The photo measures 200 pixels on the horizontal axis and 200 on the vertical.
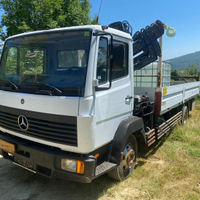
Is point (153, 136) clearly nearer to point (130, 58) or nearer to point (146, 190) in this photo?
point (146, 190)

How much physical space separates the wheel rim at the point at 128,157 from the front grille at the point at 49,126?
1142mm

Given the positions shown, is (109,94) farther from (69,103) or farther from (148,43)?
(148,43)

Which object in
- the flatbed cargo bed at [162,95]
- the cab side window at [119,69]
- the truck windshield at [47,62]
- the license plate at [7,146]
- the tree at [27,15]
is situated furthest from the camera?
the tree at [27,15]

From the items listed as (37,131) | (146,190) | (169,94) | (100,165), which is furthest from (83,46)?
(169,94)

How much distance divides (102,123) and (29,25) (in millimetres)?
6751

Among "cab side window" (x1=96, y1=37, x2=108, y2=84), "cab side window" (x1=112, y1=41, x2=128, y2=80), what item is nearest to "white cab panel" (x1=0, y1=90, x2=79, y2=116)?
"cab side window" (x1=96, y1=37, x2=108, y2=84)

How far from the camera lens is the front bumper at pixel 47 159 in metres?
2.32

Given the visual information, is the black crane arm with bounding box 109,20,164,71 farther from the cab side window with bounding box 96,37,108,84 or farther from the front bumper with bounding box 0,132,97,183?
the front bumper with bounding box 0,132,97,183

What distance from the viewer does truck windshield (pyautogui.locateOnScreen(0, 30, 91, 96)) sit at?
7.89ft

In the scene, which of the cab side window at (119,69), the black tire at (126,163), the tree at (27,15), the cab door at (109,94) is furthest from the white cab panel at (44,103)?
the tree at (27,15)

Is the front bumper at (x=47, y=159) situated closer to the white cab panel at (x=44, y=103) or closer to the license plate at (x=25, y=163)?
the license plate at (x=25, y=163)

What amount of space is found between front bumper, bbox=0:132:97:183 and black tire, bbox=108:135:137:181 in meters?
0.76

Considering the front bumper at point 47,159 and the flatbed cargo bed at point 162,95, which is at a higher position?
the flatbed cargo bed at point 162,95

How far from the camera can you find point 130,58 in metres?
3.15
